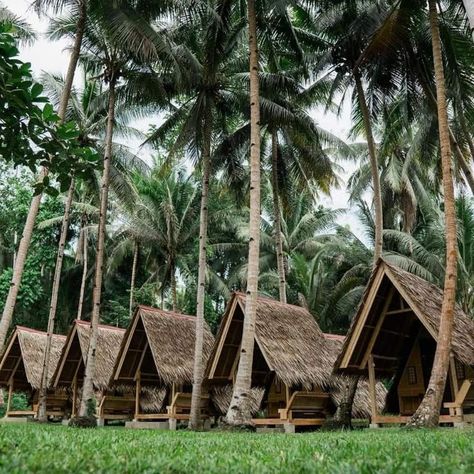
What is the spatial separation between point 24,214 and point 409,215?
746 inches

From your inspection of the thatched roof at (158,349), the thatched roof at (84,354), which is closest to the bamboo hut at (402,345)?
the thatched roof at (158,349)

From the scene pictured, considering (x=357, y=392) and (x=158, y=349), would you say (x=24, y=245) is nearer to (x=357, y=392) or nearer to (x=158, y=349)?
(x=158, y=349)

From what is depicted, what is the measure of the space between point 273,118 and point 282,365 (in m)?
7.83

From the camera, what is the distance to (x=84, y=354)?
20.0 meters

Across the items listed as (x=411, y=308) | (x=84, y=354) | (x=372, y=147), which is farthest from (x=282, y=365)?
(x=84, y=354)

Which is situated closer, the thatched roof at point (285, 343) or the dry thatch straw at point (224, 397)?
the thatched roof at point (285, 343)

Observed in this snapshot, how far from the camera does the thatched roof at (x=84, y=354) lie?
2030 cm

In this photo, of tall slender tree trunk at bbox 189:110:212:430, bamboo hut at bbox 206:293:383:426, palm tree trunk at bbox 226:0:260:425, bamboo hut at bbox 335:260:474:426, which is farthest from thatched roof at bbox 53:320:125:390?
bamboo hut at bbox 335:260:474:426

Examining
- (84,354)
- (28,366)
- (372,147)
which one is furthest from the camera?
(28,366)

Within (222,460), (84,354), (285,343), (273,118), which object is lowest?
(222,460)

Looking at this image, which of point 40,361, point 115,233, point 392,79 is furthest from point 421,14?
point 115,233

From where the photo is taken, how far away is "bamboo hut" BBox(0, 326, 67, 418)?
22.6m

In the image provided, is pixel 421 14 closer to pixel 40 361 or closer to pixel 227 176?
pixel 227 176

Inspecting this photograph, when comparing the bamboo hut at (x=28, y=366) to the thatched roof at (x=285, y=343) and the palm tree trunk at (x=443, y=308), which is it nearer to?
the thatched roof at (x=285, y=343)
